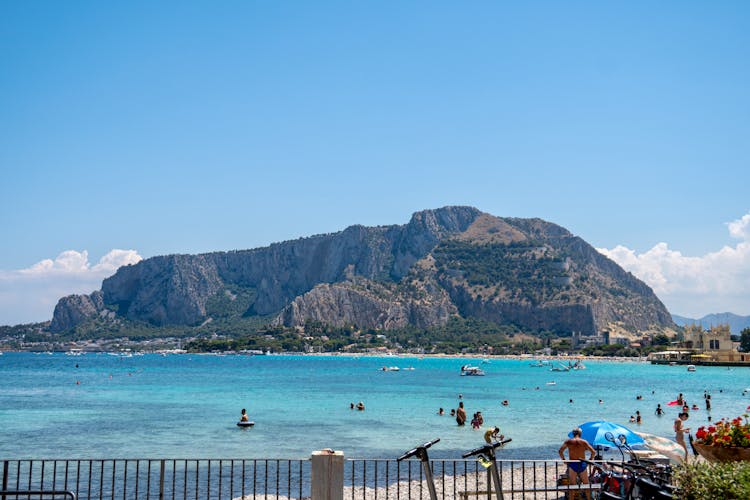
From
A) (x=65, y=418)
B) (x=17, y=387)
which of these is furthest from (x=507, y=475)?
(x=17, y=387)

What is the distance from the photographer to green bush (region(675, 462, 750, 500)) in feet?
24.1

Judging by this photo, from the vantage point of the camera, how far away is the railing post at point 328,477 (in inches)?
357

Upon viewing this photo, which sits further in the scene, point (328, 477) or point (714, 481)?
point (328, 477)

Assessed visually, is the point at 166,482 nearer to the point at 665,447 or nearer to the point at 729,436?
the point at 665,447

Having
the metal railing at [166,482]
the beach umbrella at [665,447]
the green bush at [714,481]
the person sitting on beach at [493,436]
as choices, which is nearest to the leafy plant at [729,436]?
the green bush at [714,481]

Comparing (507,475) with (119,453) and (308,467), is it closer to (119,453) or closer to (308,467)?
(308,467)

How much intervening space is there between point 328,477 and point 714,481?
4410 mm

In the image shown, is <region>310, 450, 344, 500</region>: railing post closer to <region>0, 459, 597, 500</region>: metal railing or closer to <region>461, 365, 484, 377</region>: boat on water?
<region>0, 459, 597, 500</region>: metal railing

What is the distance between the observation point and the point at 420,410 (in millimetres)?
44406

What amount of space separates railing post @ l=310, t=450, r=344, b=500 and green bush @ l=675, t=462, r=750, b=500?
12.9 ft

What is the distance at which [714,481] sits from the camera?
756 centimetres

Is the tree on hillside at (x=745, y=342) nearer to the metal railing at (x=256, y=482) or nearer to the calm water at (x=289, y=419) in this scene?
the calm water at (x=289, y=419)

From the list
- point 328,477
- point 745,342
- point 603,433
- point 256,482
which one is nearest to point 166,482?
point 256,482

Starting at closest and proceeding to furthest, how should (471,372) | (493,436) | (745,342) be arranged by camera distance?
(493,436) < (471,372) < (745,342)
